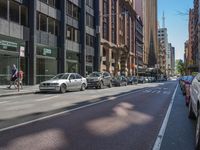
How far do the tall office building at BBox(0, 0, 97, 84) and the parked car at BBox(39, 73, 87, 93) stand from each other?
2718mm

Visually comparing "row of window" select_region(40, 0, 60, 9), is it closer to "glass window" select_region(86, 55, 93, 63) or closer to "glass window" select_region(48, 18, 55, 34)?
"glass window" select_region(48, 18, 55, 34)

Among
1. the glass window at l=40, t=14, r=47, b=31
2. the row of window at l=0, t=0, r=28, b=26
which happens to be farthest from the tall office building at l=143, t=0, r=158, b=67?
the row of window at l=0, t=0, r=28, b=26

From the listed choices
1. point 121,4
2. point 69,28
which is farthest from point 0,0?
point 121,4

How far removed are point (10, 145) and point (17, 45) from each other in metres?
27.2

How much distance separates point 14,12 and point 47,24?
6660 millimetres

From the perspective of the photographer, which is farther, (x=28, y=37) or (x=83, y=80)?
(x=28, y=37)

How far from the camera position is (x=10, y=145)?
288 inches

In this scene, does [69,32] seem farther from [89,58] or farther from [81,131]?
[81,131]

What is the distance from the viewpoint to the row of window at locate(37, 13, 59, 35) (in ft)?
123

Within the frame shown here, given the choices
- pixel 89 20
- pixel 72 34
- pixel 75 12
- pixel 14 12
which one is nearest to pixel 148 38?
pixel 89 20

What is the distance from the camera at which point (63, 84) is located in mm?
26000

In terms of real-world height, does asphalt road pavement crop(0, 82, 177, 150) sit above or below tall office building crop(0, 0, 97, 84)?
below

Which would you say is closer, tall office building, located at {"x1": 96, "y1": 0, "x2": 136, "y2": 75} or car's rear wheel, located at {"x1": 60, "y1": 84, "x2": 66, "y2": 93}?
car's rear wheel, located at {"x1": 60, "y1": 84, "x2": 66, "y2": 93}

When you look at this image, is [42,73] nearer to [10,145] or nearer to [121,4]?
[10,145]
